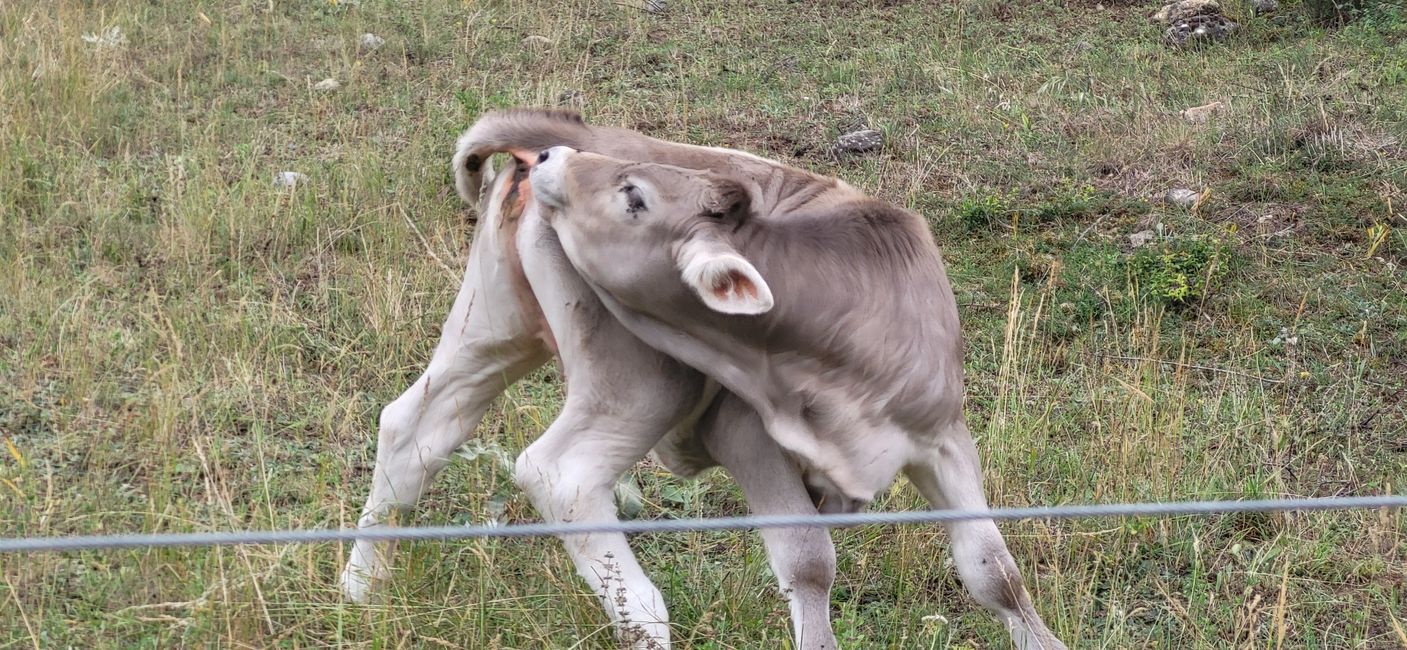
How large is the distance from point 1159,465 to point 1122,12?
6866 mm

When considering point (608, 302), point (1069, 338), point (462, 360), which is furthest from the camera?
point (1069, 338)

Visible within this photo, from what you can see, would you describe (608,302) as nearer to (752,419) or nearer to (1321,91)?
(752,419)

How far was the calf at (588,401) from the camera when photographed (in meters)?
4.10

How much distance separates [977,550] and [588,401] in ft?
3.88

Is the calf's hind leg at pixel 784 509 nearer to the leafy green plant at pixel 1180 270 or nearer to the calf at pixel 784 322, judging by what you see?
the calf at pixel 784 322

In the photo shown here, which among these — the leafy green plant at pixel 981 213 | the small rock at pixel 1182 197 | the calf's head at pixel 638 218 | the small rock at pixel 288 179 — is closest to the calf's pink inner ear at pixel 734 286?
the calf's head at pixel 638 218

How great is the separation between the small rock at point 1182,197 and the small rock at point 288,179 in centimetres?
464

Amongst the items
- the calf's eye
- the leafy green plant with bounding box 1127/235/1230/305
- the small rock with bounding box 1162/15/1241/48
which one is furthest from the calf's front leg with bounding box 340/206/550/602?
the small rock with bounding box 1162/15/1241/48

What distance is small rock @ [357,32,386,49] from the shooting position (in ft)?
34.6

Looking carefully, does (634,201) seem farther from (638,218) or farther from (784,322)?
(784,322)

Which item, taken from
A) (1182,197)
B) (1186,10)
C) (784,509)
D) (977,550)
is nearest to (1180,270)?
(1182,197)

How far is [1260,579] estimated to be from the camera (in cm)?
477

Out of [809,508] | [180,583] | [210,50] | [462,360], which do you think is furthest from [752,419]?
[210,50]

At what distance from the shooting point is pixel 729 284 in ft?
12.1
